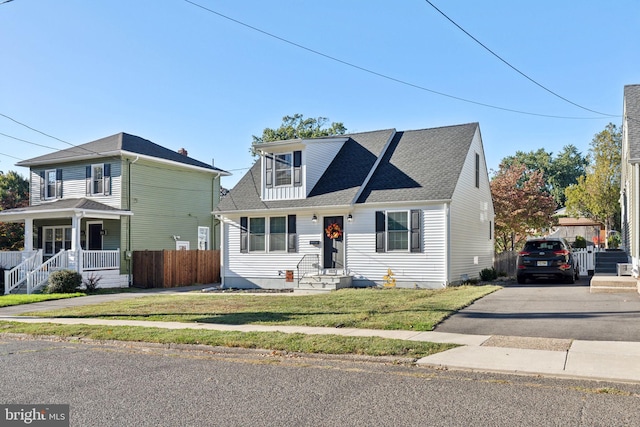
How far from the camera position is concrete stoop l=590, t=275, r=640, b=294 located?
600 inches

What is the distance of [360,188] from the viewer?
21062 millimetres

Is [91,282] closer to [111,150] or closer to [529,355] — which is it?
[111,150]

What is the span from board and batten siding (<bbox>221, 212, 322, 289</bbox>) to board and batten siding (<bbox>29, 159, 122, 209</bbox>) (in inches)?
264

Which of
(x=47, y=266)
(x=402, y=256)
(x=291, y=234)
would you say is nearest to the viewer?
(x=402, y=256)

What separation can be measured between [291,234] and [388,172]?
4.47 metres

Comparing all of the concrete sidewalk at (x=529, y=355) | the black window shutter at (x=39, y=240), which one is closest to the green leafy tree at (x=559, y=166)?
the black window shutter at (x=39, y=240)

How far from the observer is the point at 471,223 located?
893 inches

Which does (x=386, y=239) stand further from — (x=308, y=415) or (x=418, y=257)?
(x=308, y=415)

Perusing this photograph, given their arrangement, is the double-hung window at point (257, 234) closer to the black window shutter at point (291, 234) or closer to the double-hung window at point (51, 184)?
the black window shutter at point (291, 234)

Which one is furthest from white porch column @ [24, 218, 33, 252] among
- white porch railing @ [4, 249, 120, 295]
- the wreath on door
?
the wreath on door

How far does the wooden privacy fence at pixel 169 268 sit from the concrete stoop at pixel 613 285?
17906 mm

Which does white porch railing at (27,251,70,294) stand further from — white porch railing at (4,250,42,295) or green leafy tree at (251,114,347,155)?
green leafy tree at (251,114,347,155)

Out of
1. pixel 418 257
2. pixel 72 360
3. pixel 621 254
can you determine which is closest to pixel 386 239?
pixel 418 257

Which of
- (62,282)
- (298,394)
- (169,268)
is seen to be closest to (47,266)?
(62,282)
